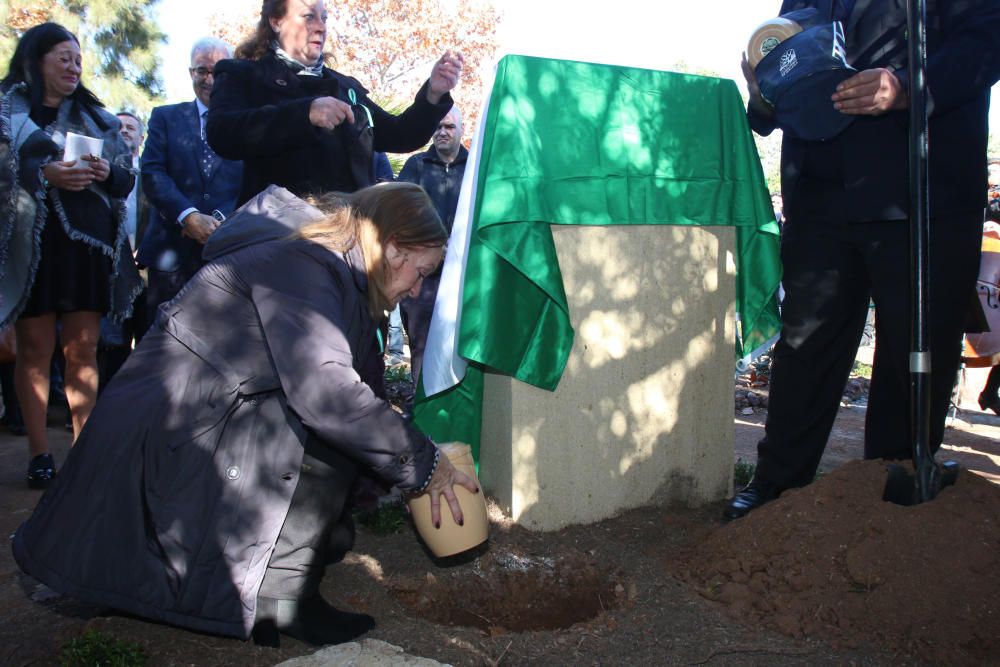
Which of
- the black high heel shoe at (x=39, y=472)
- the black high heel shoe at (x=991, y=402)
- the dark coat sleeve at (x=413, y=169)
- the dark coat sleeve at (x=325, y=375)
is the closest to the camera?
the dark coat sleeve at (x=325, y=375)

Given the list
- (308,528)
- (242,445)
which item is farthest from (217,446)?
(308,528)

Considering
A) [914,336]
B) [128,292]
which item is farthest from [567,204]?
[128,292]

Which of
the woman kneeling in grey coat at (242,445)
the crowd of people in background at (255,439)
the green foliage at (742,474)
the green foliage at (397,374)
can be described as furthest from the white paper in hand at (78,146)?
the green foliage at (742,474)

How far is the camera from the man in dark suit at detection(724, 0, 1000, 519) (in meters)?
2.88

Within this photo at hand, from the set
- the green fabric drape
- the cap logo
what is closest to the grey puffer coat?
the green fabric drape

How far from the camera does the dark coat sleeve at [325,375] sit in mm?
2145

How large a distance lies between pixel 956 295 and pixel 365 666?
231cm

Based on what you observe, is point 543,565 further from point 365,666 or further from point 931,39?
point 931,39

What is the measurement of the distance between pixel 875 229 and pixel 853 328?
436 millimetres

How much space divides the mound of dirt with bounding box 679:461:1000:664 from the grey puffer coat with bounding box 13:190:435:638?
121cm

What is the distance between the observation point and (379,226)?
7.88ft

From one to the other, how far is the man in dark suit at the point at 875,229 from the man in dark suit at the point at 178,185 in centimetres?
268

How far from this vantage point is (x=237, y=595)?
2189 mm

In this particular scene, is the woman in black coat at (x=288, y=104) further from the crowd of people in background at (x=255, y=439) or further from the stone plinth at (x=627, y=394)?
the stone plinth at (x=627, y=394)
